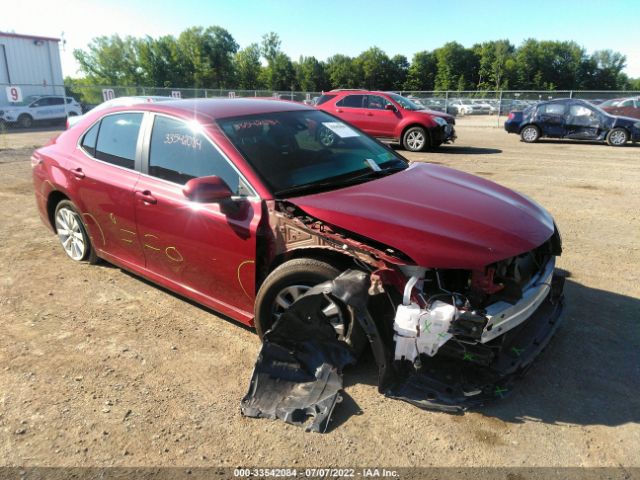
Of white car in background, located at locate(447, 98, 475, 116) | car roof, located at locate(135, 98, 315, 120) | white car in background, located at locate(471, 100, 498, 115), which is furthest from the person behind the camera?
white car in background, located at locate(447, 98, 475, 116)

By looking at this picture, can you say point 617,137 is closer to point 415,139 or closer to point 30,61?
point 415,139

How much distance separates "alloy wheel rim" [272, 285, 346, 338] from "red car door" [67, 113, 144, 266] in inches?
61.5

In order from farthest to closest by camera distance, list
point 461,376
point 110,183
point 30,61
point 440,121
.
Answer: point 30,61 < point 440,121 < point 110,183 < point 461,376

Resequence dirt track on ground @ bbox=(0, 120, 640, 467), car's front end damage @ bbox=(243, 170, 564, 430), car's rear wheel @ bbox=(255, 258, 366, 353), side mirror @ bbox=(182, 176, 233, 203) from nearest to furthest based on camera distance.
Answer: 1. dirt track on ground @ bbox=(0, 120, 640, 467)
2. car's front end damage @ bbox=(243, 170, 564, 430)
3. car's rear wheel @ bbox=(255, 258, 366, 353)
4. side mirror @ bbox=(182, 176, 233, 203)

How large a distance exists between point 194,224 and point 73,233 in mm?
2250

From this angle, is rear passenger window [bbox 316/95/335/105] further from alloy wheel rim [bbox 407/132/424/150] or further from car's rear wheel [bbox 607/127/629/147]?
car's rear wheel [bbox 607/127/629/147]

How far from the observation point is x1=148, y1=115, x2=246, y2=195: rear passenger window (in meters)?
3.26

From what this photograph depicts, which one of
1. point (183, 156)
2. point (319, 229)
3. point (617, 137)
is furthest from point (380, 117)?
point (319, 229)

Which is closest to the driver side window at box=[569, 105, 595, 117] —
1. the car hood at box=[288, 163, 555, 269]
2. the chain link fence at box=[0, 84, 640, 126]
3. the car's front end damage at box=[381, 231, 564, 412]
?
the chain link fence at box=[0, 84, 640, 126]

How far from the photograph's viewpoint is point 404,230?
8.92 feet

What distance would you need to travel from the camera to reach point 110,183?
12.9 ft

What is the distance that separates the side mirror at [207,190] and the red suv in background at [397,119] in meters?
11.4

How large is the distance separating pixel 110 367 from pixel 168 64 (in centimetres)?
8319

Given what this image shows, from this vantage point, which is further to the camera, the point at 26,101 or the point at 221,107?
the point at 26,101
